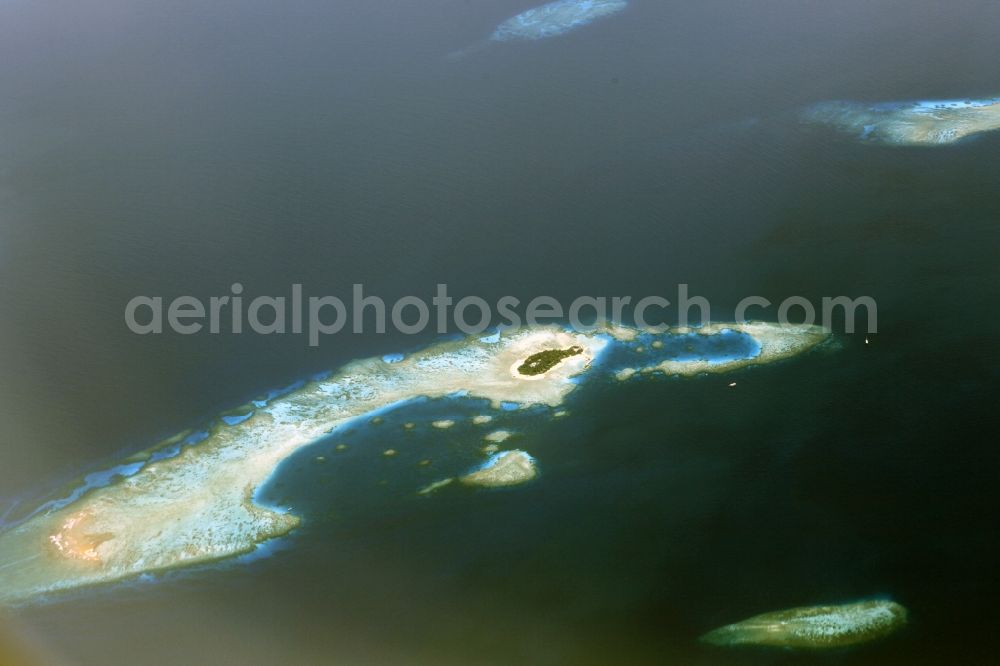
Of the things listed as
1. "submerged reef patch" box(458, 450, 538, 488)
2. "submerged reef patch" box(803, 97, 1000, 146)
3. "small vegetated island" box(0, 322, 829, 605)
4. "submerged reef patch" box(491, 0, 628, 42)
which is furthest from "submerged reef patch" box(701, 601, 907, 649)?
"submerged reef patch" box(491, 0, 628, 42)

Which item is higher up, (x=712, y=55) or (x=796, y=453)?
(x=712, y=55)

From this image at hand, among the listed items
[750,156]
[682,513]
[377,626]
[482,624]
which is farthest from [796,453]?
[750,156]

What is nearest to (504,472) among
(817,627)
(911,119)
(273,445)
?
(273,445)

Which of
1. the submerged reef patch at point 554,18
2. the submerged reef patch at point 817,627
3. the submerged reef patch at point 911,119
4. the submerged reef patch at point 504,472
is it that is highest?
the submerged reef patch at point 554,18

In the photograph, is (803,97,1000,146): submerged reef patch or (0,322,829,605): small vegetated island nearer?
(0,322,829,605): small vegetated island

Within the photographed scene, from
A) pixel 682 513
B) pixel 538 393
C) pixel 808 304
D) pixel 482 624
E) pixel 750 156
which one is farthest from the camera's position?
pixel 750 156

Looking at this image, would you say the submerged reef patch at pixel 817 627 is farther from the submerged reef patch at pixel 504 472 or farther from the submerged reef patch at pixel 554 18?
the submerged reef patch at pixel 554 18

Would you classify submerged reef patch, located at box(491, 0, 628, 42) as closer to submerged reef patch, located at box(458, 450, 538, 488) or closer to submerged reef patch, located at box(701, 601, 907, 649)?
submerged reef patch, located at box(458, 450, 538, 488)

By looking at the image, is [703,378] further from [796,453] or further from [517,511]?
[517,511]

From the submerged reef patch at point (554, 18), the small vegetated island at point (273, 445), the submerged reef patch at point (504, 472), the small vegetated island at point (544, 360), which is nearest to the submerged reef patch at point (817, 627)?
the submerged reef patch at point (504, 472)
